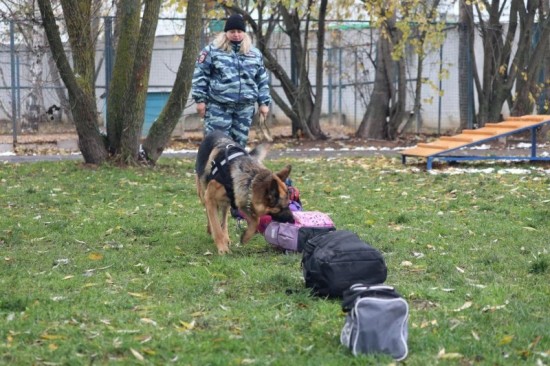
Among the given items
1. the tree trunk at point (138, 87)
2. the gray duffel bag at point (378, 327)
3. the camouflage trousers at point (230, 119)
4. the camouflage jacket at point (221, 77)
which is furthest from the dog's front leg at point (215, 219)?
the tree trunk at point (138, 87)

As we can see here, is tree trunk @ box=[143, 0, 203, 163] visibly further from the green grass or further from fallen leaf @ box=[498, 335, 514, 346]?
fallen leaf @ box=[498, 335, 514, 346]

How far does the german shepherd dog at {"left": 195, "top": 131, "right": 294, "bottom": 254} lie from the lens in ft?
22.5

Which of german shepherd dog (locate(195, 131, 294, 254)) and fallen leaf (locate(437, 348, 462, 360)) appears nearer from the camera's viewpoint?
fallen leaf (locate(437, 348, 462, 360))

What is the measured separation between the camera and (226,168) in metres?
7.08

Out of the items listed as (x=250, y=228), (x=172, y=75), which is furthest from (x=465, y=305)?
(x=172, y=75)

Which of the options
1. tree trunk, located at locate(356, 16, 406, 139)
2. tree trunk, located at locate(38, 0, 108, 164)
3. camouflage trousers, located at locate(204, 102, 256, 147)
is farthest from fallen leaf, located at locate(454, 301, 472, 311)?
tree trunk, located at locate(356, 16, 406, 139)

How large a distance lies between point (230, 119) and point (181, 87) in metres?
5.31

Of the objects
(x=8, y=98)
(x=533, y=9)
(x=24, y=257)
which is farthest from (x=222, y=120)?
(x=8, y=98)

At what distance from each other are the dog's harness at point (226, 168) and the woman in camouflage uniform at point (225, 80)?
1.25 meters

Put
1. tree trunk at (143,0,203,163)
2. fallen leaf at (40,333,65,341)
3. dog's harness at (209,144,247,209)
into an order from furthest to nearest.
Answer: tree trunk at (143,0,203,163)
dog's harness at (209,144,247,209)
fallen leaf at (40,333,65,341)

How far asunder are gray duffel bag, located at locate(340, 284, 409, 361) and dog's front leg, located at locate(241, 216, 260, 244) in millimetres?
2749

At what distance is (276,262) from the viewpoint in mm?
6727

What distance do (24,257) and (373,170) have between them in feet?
26.0

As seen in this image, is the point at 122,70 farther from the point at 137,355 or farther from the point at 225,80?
the point at 137,355
